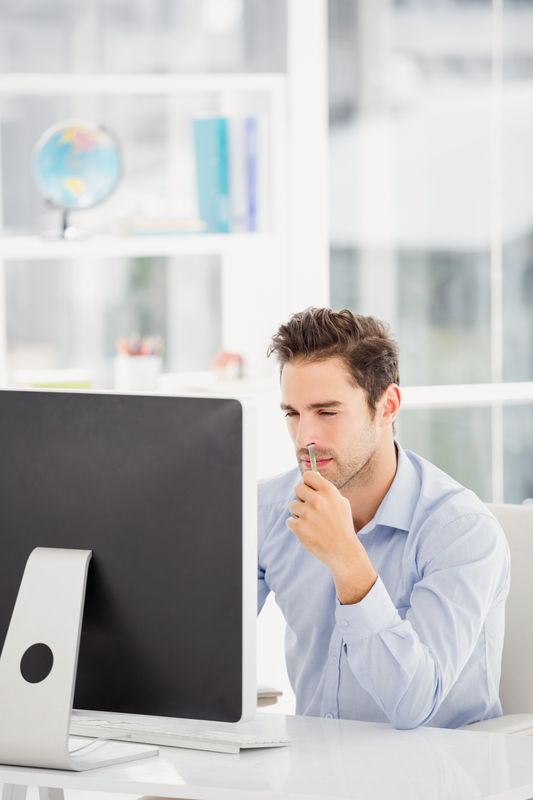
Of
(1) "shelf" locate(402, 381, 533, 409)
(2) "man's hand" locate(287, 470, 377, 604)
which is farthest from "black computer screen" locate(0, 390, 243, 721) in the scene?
(1) "shelf" locate(402, 381, 533, 409)

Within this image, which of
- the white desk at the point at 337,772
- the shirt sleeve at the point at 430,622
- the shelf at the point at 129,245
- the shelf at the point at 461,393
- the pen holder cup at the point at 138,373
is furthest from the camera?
the shelf at the point at 461,393

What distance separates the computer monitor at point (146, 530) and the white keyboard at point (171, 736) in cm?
11

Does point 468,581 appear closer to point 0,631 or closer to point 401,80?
point 0,631

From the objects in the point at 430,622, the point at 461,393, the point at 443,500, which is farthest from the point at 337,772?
the point at 461,393

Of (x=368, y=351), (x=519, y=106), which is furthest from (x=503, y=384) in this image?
(x=368, y=351)

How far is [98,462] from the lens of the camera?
57.1 inches

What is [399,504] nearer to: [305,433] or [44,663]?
[305,433]

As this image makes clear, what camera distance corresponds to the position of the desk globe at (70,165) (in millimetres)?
3336

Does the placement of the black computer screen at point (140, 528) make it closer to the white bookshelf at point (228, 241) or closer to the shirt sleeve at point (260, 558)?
the shirt sleeve at point (260, 558)

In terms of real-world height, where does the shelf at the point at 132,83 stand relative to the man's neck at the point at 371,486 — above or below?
above

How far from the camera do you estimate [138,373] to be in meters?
3.45

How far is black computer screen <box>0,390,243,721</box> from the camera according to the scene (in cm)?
141

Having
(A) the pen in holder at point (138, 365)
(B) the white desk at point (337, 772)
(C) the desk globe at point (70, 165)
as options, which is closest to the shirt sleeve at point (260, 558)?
(B) the white desk at point (337, 772)

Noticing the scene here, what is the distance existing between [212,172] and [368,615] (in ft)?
6.57
